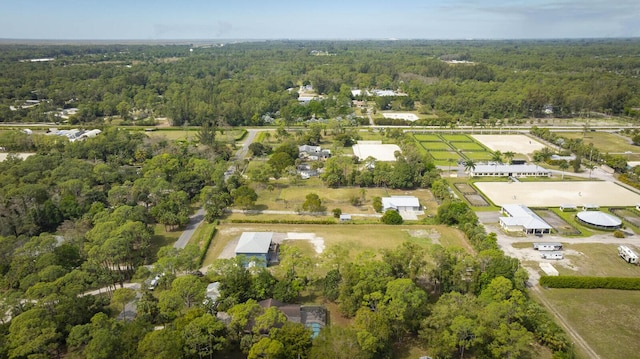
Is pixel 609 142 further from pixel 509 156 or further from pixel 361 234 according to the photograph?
pixel 361 234

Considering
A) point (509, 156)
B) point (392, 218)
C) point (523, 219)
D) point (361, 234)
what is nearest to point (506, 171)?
point (509, 156)

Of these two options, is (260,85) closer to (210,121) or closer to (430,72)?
(210,121)

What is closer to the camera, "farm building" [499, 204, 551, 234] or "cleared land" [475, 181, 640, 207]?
"farm building" [499, 204, 551, 234]

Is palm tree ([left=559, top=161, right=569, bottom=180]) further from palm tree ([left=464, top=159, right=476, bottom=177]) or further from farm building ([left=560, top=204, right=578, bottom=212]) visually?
farm building ([left=560, top=204, right=578, bottom=212])

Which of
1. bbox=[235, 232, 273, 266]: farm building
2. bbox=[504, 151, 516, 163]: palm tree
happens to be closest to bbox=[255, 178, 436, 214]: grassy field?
bbox=[235, 232, 273, 266]: farm building

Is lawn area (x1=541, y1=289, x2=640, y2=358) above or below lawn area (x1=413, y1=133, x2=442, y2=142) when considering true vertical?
below

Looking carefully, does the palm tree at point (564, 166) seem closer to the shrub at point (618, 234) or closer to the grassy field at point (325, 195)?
the shrub at point (618, 234)
